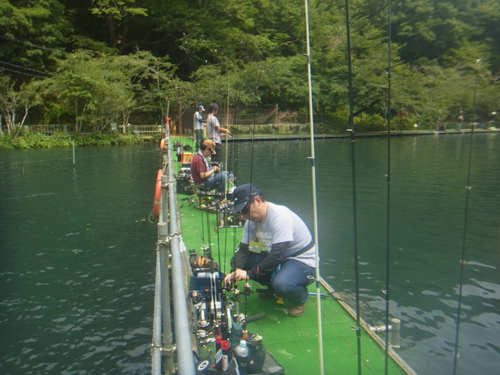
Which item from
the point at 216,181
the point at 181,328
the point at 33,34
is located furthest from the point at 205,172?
the point at 33,34

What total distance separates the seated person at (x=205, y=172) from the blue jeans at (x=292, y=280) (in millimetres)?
3528

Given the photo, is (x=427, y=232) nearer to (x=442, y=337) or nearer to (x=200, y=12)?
(x=442, y=337)

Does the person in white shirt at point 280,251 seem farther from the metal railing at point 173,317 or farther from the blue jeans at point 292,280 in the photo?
the metal railing at point 173,317

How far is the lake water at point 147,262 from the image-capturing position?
4.62 m

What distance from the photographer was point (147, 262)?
7141mm

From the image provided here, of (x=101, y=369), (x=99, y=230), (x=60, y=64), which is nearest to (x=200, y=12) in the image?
(x=60, y=64)

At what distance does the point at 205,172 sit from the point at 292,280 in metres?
3.84

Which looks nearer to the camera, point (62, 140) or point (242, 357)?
point (242, 357)

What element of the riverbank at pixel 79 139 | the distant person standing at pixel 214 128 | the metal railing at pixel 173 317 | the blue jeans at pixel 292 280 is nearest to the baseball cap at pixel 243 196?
the blue jeans at pixel 292 280

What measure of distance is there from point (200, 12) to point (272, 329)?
3503 centimetres

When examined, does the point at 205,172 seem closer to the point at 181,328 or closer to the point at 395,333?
the point at 395,333

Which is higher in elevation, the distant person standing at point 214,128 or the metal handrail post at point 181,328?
the distant person standing at point 214,128

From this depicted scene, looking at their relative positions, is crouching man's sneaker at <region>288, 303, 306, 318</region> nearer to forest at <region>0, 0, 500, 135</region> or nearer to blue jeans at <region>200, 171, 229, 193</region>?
blue jeans at <region>200, 171, 229, 193</region>

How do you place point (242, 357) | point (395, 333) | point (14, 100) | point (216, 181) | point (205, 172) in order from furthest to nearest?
point (14, 100) < point (216, 181) < point (205, 172) < point (395, 333) < point (242, 357)
